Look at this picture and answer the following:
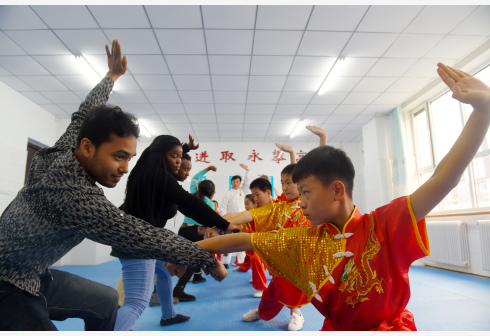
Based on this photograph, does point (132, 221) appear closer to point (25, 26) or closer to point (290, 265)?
point (290, 265)

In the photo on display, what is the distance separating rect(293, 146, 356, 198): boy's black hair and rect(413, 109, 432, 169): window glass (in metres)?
5.19

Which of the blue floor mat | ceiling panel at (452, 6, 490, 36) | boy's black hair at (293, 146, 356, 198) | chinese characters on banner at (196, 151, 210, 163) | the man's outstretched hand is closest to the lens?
boy's black hair at (293, 146, 356, 198)

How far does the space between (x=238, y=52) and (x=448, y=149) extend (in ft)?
13.1

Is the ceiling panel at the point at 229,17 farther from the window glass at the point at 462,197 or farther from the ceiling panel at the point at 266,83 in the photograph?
the window glass at the point at 462,197

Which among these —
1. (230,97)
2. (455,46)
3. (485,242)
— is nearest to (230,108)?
(230,97)

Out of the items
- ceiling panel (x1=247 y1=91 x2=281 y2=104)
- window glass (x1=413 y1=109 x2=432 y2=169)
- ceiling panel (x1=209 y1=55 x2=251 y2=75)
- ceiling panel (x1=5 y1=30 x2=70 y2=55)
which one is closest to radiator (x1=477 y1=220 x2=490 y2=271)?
window glass (x1=413 y1=109 x2=432 y2=169)

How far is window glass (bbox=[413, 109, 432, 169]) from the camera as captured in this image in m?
5.61

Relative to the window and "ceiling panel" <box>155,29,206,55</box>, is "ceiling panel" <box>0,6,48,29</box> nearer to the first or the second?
"ceiling panel" <box>155,29,206,55</box>

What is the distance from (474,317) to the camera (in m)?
2.35

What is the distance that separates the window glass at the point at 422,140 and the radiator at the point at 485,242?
1855mm

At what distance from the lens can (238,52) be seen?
13.2 feet

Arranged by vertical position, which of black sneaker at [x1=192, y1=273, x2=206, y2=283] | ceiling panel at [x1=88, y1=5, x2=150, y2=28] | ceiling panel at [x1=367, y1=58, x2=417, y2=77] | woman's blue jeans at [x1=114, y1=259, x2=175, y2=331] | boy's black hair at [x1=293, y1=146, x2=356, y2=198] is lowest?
black sneaker at [x1=192, y1=273, x2=206, y2=283]

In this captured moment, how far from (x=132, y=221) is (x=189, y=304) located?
2186 millimetres

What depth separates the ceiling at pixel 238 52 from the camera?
3336mm
